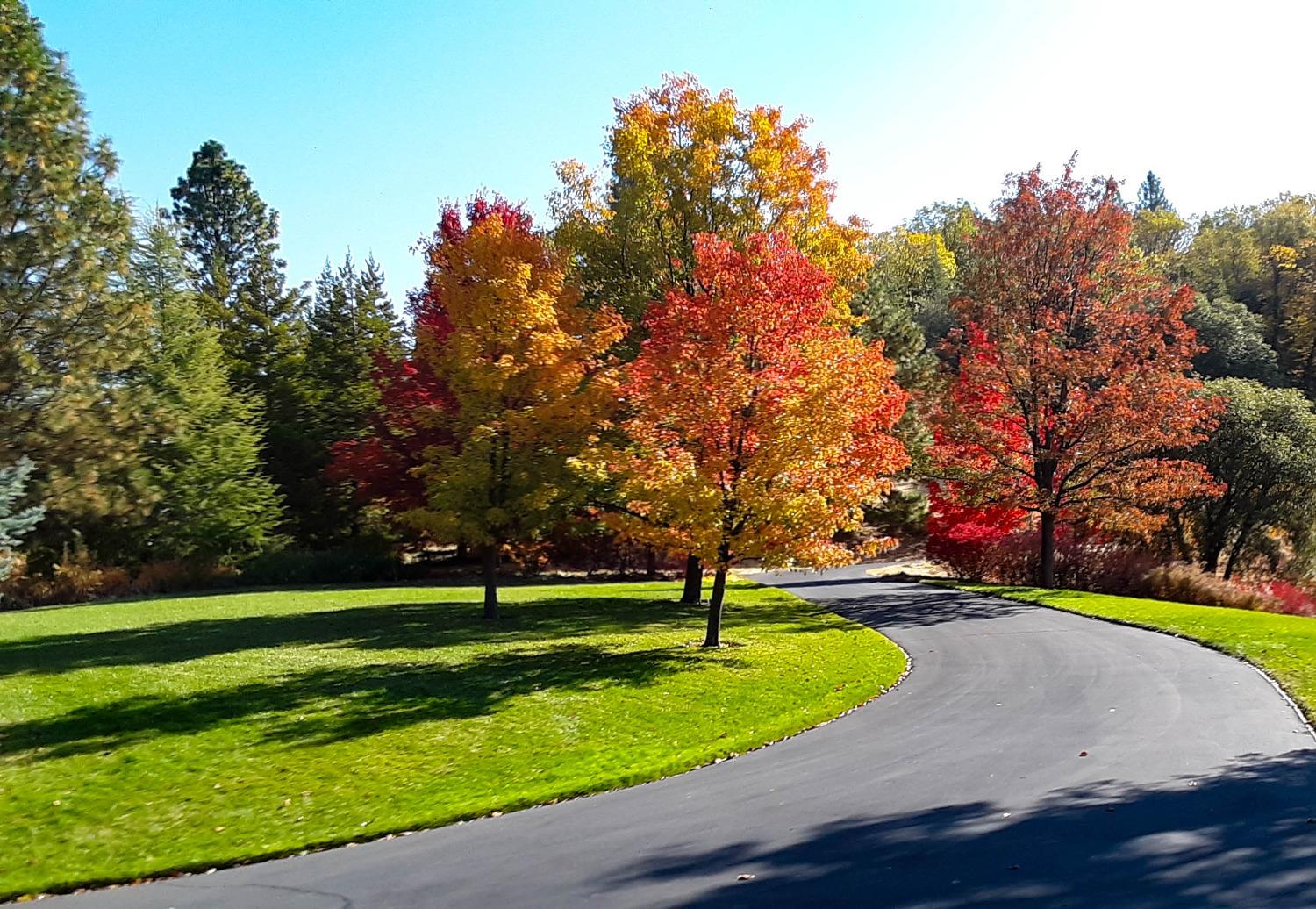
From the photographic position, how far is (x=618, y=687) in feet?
43.4

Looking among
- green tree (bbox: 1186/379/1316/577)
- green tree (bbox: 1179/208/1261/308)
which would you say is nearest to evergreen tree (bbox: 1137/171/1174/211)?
green tree (bbox: 1179/208/1261/308)

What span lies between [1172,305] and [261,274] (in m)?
54.4

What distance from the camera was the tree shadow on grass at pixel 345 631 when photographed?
15.9 m

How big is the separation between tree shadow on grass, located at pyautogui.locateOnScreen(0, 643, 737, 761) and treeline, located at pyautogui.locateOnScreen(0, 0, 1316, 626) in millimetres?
2430

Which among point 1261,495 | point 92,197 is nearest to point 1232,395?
point 1261,495

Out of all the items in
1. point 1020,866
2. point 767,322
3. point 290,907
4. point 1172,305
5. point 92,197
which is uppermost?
point 1172,305

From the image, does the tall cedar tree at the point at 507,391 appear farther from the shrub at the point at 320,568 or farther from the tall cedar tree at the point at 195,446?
the tall cedar tree at the point at 195,446

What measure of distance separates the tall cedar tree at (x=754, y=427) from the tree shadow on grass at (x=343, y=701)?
2398 mm

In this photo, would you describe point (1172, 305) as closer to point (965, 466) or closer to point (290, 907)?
point (965, 466)

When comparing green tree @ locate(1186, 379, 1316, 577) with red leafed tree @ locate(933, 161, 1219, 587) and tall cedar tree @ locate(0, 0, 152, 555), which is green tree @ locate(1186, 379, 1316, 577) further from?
tall cedar tree @ locate(0, 0, 152, 555)

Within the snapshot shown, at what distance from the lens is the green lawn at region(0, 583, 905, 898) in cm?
829

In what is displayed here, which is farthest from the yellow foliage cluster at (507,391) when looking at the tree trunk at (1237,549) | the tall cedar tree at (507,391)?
the tree trunk at (1237,549)

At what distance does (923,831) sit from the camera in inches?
272

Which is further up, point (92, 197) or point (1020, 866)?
point (92, 197)
